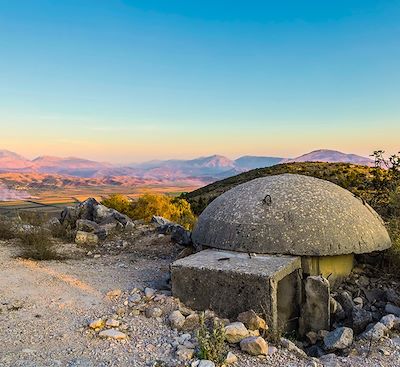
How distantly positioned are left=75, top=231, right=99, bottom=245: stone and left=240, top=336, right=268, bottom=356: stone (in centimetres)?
655

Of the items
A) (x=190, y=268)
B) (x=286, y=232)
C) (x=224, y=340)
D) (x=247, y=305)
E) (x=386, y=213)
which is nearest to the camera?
(x=224, y=340)

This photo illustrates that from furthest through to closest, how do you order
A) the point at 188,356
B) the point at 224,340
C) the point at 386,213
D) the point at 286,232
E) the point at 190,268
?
the point at 386,213
the point at 286,232
the point at 190,268
the point at 224,340
the point at 188,356

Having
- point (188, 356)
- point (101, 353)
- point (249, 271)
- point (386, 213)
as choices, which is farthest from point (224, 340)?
point (386, 213)

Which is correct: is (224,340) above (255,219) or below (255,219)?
below

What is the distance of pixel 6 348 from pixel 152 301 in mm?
2024

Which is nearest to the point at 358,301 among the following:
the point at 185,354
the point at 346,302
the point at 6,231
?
the point at 346,302

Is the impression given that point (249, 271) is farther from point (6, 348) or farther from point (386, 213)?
point (386, 213)

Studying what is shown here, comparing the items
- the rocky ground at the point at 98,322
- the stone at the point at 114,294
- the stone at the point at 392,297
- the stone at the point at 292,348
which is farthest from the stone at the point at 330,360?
the stone at the point at 114,294

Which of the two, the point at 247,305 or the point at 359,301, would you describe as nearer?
the point at 247,305

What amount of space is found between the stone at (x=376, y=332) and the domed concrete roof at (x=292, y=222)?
1337mm

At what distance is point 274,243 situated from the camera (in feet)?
21.1

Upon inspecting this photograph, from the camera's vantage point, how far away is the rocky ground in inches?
179

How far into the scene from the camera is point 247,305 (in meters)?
5.47

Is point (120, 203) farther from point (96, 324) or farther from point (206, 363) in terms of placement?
point (206, 363)
